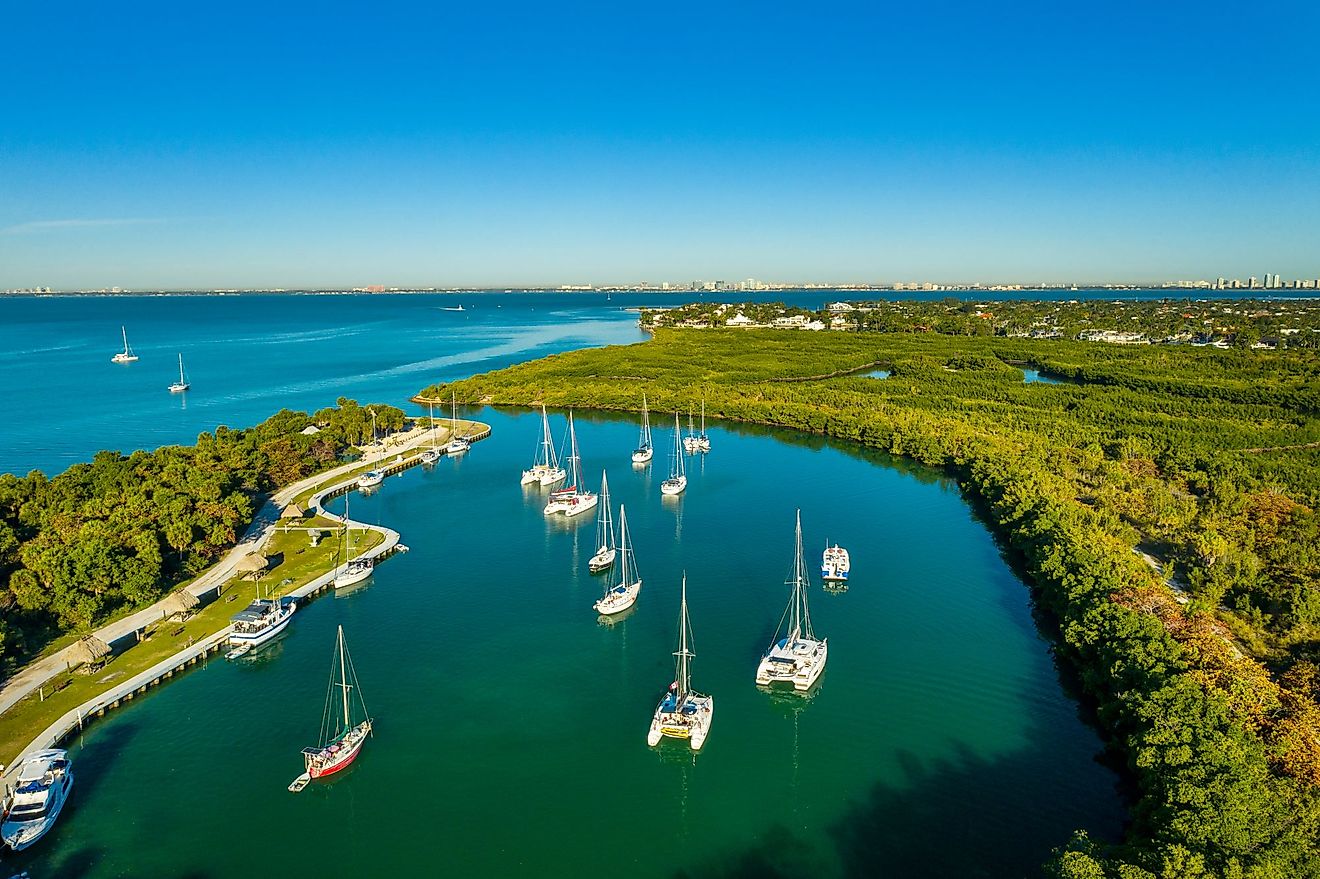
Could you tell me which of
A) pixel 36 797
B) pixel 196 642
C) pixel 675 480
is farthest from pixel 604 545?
pixel 36 797

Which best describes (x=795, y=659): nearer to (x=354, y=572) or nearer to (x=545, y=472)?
(x=354, y=572)

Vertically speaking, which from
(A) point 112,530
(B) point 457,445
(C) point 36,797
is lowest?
(C) point 36,797

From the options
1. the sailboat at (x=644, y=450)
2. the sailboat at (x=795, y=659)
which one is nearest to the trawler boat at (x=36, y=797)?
the sailboat at (x=795, y=659)

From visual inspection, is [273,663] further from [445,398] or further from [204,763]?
[445,398]

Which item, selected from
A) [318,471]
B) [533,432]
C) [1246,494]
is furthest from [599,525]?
[1246,494]

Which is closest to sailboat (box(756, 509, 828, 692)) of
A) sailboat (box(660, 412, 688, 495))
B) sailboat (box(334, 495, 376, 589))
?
sailboat (box(334, 495, 376, 589))

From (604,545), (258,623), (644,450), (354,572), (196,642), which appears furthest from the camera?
(644,450)

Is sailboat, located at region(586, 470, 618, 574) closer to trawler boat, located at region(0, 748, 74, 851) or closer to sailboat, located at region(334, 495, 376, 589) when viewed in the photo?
sailboat, located at region(334, 495, 376, 589)
